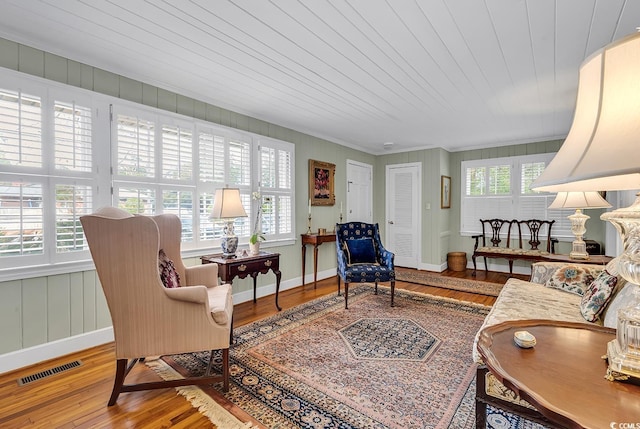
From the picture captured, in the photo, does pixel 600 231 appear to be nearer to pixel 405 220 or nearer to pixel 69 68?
pixel 405 220

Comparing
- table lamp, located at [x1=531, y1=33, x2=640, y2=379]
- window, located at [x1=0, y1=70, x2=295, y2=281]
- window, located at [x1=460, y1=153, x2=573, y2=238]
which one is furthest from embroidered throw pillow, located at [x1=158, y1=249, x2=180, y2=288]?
window, located at [x1=460, y1=153, x2=573, y2=238]

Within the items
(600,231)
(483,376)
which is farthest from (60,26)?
(600,231)

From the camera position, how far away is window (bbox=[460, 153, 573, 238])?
5.17 meters

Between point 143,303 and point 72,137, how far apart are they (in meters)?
1.66

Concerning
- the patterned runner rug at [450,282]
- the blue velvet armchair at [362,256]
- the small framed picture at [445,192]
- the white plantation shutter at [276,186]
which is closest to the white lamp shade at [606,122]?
the blue velvet armchair at [362,256]

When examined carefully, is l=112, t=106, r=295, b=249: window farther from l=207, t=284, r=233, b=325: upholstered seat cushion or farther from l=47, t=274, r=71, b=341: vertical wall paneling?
l=207, t=284, r=233, b=325: upholstered seat cushion

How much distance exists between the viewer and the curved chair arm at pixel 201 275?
257 cm

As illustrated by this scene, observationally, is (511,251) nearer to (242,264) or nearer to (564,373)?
(242,264)

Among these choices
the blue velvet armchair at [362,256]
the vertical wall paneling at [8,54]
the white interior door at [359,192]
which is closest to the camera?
the vertical wall paneling at [8,54]

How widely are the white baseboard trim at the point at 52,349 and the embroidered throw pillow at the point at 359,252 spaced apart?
8.60 feet

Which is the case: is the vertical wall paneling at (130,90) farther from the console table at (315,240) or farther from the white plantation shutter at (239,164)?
the console table at (315,240)

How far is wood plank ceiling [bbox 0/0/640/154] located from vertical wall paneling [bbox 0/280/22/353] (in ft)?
5.92

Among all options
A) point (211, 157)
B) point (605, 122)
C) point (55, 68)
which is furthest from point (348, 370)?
point (55, 68)

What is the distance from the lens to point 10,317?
7.29ft
